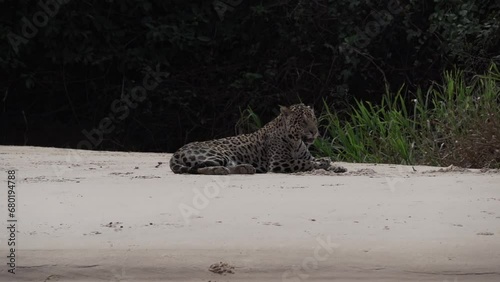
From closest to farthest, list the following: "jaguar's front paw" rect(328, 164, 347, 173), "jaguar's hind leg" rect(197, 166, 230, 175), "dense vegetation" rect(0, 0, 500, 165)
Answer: "jaguar's hind leg" rect(197, 166, 230, 175), "jaguar's front paw" rect(328, 164, 347, 173), "dense vegetation" rect(0, 0, 500, 165)

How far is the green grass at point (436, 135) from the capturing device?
34.6 feet

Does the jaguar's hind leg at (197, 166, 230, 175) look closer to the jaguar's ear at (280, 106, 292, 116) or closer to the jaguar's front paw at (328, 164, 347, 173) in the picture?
the jaguar's front paw at (328, 164, 347, 173)

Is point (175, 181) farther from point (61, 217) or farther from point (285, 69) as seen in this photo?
point (285, 69)

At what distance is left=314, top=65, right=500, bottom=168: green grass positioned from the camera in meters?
10.5

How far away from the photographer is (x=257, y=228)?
6656mm

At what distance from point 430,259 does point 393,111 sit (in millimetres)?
6337

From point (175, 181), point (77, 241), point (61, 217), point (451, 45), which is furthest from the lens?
point (451, 45)

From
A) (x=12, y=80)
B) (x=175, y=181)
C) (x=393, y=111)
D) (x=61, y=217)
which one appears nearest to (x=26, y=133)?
(x=12, y=80)

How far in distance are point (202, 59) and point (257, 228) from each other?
930cm

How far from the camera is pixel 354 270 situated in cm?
592

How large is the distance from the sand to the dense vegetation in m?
6.00

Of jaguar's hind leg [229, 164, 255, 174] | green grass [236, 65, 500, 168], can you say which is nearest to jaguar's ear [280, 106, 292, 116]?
jaguar's hind leg [229, 164, 255, 174]

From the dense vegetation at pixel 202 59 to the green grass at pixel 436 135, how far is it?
6.49 feet

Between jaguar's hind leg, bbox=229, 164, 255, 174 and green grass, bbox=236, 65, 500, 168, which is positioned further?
green grass, bbox=236, 65, 500, 168
